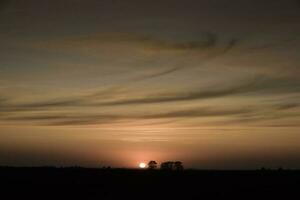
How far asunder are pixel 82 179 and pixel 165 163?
80.0 meters

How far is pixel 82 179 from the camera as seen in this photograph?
228ft

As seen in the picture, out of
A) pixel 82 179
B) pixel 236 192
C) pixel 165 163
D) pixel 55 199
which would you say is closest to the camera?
pixel 55 199

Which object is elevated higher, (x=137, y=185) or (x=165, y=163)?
(x=165, y=163)

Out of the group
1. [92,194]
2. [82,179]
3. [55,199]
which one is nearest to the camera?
[55,199]

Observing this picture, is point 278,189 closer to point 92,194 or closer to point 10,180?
point 92,194

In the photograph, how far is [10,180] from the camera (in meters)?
65.2

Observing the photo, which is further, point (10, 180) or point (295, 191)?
point (10, 180)

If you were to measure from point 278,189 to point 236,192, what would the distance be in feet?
18.4

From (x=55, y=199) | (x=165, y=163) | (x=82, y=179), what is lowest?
(x=55, y=199)

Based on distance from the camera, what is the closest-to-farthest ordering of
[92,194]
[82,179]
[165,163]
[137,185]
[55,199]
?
[55,199]
[92,194]
[137,185]
[82,179]
[165,163]

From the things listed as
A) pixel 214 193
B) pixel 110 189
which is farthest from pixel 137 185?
pixel 214 193

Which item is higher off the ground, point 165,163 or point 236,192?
point 165,163

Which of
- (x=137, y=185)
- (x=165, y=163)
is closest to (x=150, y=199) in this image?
(x=137, y=185)

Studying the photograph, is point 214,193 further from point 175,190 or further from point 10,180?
point 10,180
